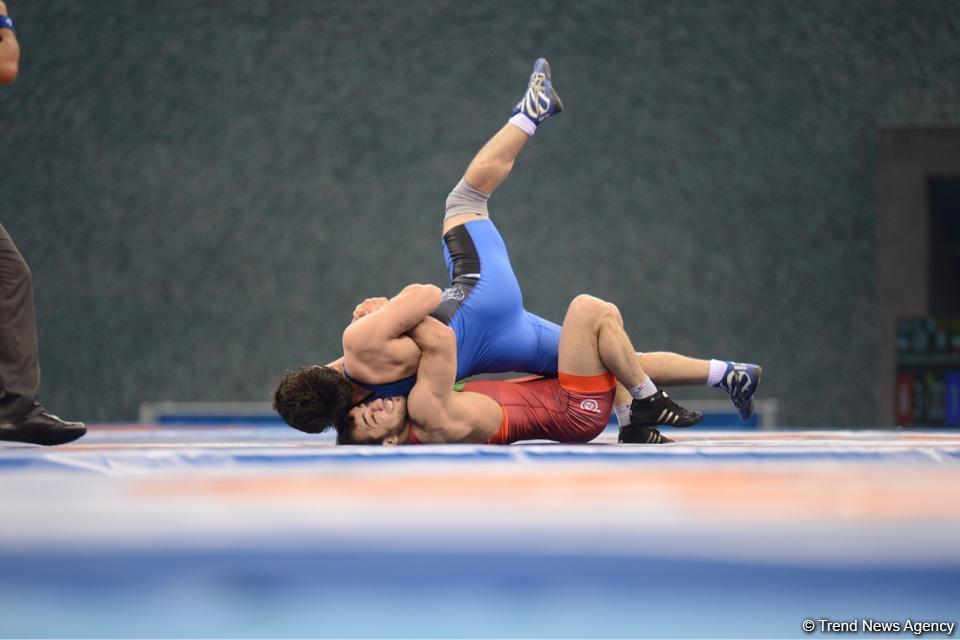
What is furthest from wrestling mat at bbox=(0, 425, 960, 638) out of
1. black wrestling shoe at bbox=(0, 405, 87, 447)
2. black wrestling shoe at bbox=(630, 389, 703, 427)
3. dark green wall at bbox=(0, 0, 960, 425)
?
dark green wall at bbox=(0, 0, 960, 425)

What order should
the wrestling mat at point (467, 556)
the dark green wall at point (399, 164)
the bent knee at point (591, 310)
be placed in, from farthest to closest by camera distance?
the dark green wall at point (399, 164) < the bent knee at point (591, 310) < the wrestling mat at point (467, 556)

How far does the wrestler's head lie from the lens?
88.3 inches

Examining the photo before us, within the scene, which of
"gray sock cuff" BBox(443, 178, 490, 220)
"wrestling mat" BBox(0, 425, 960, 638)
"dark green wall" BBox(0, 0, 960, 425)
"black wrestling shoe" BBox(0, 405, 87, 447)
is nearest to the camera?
"wrestling mat" BBox(0, 425, 960, 638)

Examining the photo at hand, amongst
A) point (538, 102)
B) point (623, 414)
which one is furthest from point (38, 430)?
point (538, 102)

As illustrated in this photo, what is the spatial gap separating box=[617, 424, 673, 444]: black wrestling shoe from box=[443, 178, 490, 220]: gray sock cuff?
0.67 meters

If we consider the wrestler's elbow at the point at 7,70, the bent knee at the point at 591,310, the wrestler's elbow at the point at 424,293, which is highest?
the wrestler's elbow at the point at 7,70

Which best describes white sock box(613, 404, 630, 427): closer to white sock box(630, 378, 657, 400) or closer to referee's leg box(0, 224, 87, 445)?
white sock box(630, 378, 657, 400)

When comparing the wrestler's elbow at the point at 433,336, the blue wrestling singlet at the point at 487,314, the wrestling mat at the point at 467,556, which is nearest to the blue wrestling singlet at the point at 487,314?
the blue wrestling singlet at the point at 487,314

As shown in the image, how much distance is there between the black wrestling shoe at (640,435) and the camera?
2352 mm

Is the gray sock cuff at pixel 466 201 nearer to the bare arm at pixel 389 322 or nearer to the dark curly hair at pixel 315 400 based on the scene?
the bare arm at pixel 389 322

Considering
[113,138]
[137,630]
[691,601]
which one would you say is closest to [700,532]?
[691,601]

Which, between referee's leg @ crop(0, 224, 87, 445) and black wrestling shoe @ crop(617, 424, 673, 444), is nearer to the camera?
referee's leg @ crop(0, 224, 87, 445)

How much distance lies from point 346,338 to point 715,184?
343cm

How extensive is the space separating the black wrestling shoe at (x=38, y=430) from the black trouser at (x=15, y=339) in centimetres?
2
